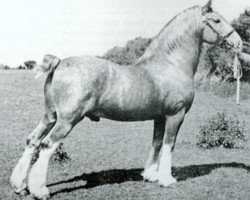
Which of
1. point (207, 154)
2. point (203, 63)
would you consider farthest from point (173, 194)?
point (203, 63)

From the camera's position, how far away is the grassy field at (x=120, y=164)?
313 inches

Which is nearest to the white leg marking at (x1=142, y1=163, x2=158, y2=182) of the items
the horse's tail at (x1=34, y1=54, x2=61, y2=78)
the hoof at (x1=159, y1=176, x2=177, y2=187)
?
the hoof at (x1=159, y1=176, x2=177, y2=187)

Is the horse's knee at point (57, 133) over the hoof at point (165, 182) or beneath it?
over

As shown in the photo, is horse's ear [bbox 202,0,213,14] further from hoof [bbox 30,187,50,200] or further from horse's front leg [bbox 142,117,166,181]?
hoof [bbox 30,187,50,200]

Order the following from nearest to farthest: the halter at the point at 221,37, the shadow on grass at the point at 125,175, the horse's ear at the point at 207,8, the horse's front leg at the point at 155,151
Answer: the shadow on grass at the point at 125,175
the horse's ear at the point at 207,8
the halter at the point at 221,37
the horse's front leg at the point at 155,151

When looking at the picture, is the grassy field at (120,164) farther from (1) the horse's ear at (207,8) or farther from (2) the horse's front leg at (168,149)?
(1) the horse's ear at (207,8)

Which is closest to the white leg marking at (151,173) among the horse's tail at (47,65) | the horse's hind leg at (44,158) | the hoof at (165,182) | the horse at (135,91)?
the horse at (135,91)

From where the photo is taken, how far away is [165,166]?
325 inches

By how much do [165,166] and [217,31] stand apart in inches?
106

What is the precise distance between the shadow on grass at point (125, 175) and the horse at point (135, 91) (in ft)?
1.66

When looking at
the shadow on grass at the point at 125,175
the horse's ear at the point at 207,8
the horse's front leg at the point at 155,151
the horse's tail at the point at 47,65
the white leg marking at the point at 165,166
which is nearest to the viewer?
the horse's tail at the point at 47,65

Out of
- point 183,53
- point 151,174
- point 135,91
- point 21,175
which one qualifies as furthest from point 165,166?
point 21,175

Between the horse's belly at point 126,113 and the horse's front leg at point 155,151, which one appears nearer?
the horse's belly at point 126,113

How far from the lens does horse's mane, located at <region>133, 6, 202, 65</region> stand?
847 centimetres
